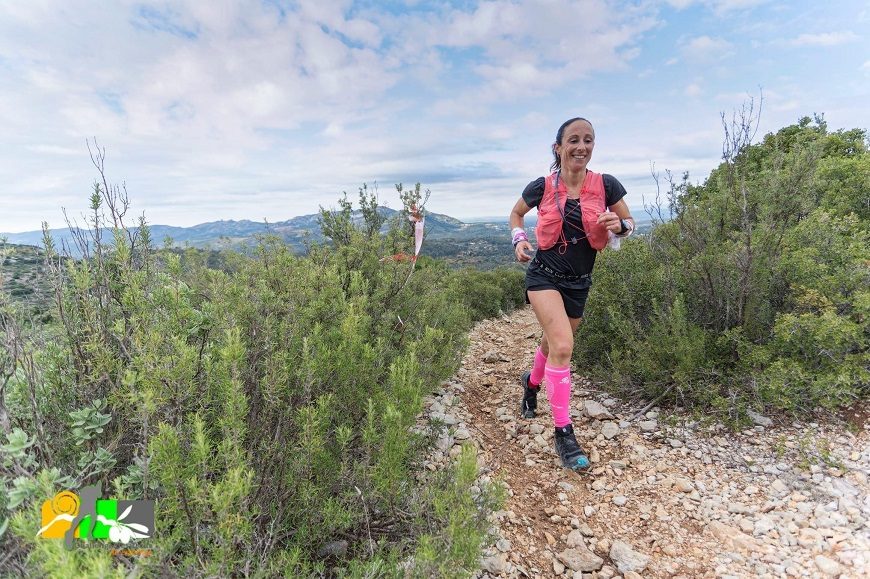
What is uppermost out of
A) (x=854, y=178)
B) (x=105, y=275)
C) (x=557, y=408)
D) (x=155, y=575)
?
(x=854, y=178)

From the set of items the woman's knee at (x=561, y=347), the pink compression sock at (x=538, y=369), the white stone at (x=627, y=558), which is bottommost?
the white stone at (x=627, y=558)

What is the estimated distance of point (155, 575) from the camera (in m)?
1.38

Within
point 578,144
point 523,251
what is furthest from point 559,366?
point 578,144

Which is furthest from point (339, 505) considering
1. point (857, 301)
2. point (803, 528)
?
point (857, 301)

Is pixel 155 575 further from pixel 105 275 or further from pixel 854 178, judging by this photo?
pixel 854 178

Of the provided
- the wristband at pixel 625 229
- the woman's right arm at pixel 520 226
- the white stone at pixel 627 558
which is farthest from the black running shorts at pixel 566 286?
the white stone at pixel 627 558

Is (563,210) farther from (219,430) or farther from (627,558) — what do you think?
(219,430)

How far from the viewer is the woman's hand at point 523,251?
315 cm

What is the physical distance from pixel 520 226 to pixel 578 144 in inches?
32.2

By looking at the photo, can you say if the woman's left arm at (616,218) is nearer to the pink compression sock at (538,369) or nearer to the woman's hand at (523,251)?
the woman's hand at (523,251)

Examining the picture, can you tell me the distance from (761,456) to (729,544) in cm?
97

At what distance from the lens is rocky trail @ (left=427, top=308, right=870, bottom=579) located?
220cm

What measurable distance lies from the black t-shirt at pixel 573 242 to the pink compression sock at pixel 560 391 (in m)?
0.79

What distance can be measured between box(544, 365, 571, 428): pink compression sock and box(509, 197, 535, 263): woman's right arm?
3.01 feet
